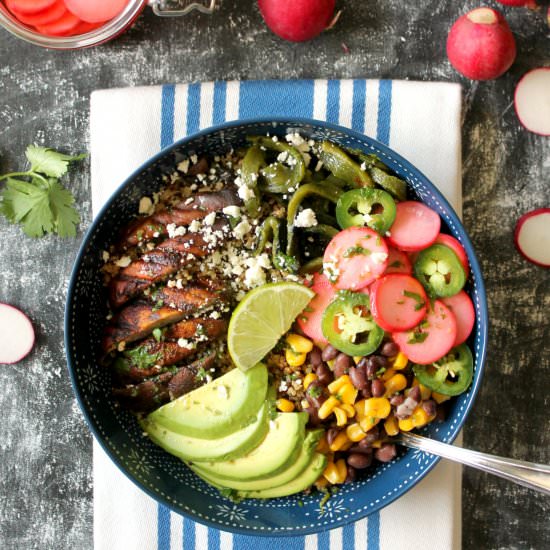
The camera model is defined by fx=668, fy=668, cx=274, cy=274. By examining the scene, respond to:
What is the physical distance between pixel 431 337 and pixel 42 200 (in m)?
1.60

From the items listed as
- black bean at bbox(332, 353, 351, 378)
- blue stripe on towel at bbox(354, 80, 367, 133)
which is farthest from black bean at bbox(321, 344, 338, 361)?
blue stripe on towel at bbox(354, 80, 367, 133)

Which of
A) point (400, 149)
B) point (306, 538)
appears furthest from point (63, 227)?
point (306, 538)

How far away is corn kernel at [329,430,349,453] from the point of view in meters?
2.34

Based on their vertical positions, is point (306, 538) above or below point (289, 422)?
below

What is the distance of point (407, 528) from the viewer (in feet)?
8.64

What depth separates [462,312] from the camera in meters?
2.32

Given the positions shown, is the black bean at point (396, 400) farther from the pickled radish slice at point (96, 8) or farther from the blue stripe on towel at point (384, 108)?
the pickled radish slice at point (96, 8)

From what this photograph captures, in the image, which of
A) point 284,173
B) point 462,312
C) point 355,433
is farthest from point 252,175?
point 355,433

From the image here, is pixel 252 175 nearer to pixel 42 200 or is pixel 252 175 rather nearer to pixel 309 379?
pixel 309 379

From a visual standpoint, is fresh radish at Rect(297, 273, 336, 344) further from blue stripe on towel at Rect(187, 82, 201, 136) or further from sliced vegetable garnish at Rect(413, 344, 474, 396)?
blue stripe on towel at Rect(187, 82, 201, 136)

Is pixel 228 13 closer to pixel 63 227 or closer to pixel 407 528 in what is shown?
pixel 63 227

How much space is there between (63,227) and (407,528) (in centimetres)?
183

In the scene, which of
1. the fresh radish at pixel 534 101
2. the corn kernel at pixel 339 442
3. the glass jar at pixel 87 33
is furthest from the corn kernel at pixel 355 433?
the glass jar at pixel 87 33

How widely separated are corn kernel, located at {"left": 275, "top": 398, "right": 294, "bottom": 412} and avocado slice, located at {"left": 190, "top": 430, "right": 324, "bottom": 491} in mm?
110
